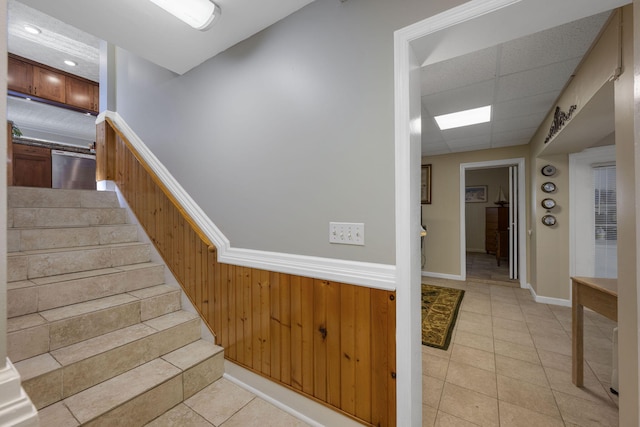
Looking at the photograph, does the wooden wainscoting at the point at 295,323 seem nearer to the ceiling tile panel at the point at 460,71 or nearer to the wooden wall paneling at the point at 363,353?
the wooden wall paneling at the point at 363,353

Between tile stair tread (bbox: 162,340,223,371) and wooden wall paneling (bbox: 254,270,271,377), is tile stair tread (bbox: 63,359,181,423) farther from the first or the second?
wooden wall paneling (bbox: 254,270,271,377)

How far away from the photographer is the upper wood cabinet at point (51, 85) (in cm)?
335

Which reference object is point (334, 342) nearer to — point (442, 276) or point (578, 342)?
point (578, 342)

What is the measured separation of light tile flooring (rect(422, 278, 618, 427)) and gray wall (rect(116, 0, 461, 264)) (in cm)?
133

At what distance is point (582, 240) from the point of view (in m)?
3.30

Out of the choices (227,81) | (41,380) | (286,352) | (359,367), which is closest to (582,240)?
(359,367)

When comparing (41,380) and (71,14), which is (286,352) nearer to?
(41,380)

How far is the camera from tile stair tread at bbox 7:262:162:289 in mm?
1687

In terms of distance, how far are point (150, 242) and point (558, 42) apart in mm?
3715

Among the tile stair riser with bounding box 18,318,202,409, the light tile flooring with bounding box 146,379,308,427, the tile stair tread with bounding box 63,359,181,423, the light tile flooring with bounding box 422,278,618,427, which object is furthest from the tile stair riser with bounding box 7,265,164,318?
the light tile flooring with bounding box 422,278,618,427

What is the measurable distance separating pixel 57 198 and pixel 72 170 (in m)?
2.33

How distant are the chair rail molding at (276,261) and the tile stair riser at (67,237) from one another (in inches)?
27.8

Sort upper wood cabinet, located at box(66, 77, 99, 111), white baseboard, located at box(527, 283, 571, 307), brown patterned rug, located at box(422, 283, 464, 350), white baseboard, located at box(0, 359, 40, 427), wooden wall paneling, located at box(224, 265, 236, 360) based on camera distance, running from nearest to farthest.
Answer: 1. white baseboard, located at box(0, 359, 40, 427)
2. wooden wall paneling, located at box(224, 265, 236, 360)
3. brown patterned rug, located at box(422, 283, 464, 350)
4. white baseboard, located at box(527, 283, 571, 307)
5. upper wood cabinet, located at box(66, 77, 99, 111)

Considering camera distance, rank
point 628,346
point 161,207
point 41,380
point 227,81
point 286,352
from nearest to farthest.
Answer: point 628,346 < point 41,380 < point 286,352 < point 227,81 < point 161,207
